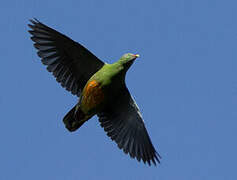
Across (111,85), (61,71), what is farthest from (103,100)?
(61,71)

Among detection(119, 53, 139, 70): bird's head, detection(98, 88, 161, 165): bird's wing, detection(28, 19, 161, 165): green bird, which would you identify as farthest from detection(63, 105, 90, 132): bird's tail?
detection(119, 53, 139, 70): bird's head

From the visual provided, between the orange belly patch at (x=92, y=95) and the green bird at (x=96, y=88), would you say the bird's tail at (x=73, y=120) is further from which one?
the orange belly patch at (x=92, y=95)

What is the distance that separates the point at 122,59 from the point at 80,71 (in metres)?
1.20

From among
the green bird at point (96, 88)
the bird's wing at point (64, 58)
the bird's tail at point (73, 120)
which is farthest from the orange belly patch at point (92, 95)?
the bird's wing at point (64, 58)

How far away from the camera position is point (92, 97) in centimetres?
1325

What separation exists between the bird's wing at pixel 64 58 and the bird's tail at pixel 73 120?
53 centimetres

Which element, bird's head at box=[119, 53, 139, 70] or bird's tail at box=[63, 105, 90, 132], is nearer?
bird's head at box=[119, 53, 139, 70]

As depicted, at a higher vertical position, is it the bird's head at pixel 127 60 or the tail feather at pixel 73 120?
the bird's head at pixel 127 60

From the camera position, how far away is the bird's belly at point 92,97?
520 inches

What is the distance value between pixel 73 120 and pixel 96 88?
1064 millimetres

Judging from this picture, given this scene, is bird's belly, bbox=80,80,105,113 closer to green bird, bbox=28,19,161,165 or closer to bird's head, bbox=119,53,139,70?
green bird, bbox=28,19,161,165

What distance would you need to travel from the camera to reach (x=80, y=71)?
45.6 feet

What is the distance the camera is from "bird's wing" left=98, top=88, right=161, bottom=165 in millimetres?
14266

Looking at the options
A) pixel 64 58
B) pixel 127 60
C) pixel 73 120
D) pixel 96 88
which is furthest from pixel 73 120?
pixel 127 60
